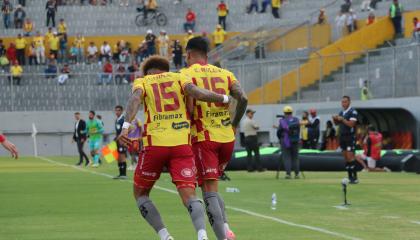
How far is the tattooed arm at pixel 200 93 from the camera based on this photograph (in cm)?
1281

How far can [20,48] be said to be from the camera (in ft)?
198

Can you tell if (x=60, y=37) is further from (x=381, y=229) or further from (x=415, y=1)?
(x=381, y=229)

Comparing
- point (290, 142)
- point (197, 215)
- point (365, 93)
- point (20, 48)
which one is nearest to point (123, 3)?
point (20, 48)

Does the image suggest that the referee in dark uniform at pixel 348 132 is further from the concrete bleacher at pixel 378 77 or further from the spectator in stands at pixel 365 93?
the spectator in stands at pixel 365 93

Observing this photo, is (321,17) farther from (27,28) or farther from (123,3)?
(27,28)

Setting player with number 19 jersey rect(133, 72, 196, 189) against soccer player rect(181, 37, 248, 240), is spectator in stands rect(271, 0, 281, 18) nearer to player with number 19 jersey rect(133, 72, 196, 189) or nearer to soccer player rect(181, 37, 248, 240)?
soccer player rect(181, 37, 248, 240)

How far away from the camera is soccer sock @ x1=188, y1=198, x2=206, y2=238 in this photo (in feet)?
40.7

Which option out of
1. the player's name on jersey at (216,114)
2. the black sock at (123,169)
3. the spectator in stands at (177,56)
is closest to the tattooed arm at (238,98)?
the player's name on jersey at (216,114)

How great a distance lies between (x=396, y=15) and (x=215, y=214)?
39.9m

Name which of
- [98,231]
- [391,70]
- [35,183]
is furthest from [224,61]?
[98,231]

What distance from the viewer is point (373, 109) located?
42.1 meters

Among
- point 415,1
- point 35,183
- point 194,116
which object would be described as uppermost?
point 415,1

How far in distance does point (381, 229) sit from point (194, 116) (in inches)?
149

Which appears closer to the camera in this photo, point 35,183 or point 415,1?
point 35,183
